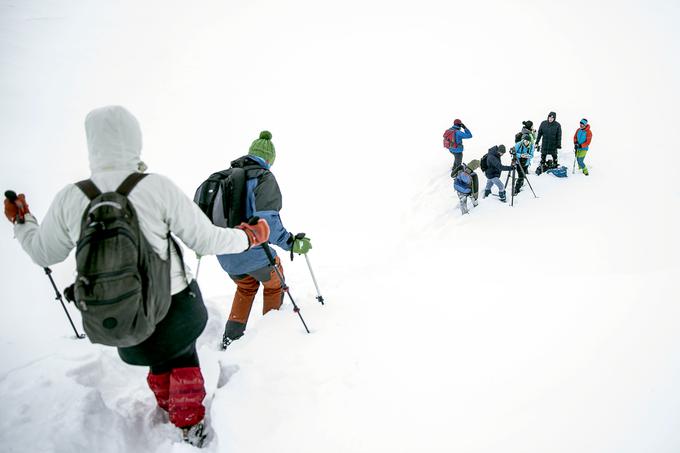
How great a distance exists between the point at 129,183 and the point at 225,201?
1.46 metres

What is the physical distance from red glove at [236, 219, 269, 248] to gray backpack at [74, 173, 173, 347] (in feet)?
2.62

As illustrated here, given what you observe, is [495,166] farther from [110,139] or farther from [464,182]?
[110,139]

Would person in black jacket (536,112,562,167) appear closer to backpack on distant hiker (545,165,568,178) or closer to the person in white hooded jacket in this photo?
backpack on distant hiker (545,165,568,178)

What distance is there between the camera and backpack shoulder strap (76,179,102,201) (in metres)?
1.68

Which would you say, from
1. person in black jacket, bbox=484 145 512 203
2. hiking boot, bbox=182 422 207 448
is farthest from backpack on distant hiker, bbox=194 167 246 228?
person in black jacket, bbox=484 145 512 203

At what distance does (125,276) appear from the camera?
158cm

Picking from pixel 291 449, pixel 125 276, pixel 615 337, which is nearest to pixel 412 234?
pixel 615 337

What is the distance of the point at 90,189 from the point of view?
1688 mm

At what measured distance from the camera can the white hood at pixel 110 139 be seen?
68.9 inches

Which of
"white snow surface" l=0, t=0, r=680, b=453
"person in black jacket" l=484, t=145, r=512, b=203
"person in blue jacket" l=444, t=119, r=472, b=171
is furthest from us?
"person in blue jacket" l=444, t=119, r=472, b=171

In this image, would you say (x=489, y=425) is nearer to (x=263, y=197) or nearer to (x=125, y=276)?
(x=125, y=276)

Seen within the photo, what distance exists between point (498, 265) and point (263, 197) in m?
3.98

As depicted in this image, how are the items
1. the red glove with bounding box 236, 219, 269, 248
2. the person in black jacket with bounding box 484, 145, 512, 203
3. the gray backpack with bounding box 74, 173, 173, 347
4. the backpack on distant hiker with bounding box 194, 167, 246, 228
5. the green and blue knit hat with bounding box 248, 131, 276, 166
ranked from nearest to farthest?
the gray backpack with bounding box 74, 173, 173, 347 < the red glove with bounding box 236, 219, 269, 248 < the backpack on distant hiker with bounding box 194, 167, 246, 228 < the green and blue knit hat with bounding box 248, 131, 276, 166 < the person in black jacket with bounding box 484, 145, 512, 203

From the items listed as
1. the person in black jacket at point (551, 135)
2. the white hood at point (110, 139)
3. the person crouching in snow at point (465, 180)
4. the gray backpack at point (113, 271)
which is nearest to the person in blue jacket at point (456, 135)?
the person crouching in snow at point (465, 180)
